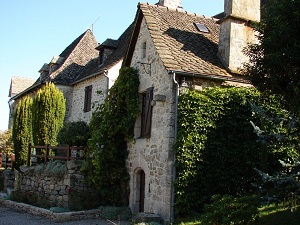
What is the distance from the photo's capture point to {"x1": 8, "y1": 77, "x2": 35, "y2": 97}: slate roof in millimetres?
35872

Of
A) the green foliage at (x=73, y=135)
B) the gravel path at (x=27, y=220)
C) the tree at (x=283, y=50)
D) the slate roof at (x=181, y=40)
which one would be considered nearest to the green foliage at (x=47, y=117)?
the green foliage at (x=73, y=135)

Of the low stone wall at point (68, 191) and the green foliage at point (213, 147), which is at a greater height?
the green foliage at point (213, 147)

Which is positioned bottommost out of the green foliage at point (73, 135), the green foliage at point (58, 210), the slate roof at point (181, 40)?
the green foliage at point (58, 210)

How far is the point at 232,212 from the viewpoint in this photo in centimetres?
763

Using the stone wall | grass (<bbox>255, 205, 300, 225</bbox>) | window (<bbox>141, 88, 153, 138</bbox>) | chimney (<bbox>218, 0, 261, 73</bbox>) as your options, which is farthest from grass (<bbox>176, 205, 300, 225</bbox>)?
the stone wall

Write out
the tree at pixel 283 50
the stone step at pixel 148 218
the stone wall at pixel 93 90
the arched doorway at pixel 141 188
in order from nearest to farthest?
the tree at pixel 283 50 < the stone step at pixel 148 218 < the arched doorway at pixel 141 188 < the stone wall at pixel 93 90

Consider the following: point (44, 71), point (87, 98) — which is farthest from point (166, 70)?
point (44, 71)

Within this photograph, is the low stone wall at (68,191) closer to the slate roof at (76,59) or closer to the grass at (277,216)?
the grass at (277,216)

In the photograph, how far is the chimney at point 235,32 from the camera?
512 inches

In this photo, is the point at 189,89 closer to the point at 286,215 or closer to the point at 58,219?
the point at 286,215

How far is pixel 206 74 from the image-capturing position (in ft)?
38.4

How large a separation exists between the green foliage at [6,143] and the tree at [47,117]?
9763 mm

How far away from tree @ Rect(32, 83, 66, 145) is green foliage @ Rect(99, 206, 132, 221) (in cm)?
564

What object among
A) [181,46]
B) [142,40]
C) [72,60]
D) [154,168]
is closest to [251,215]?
[154,168]
